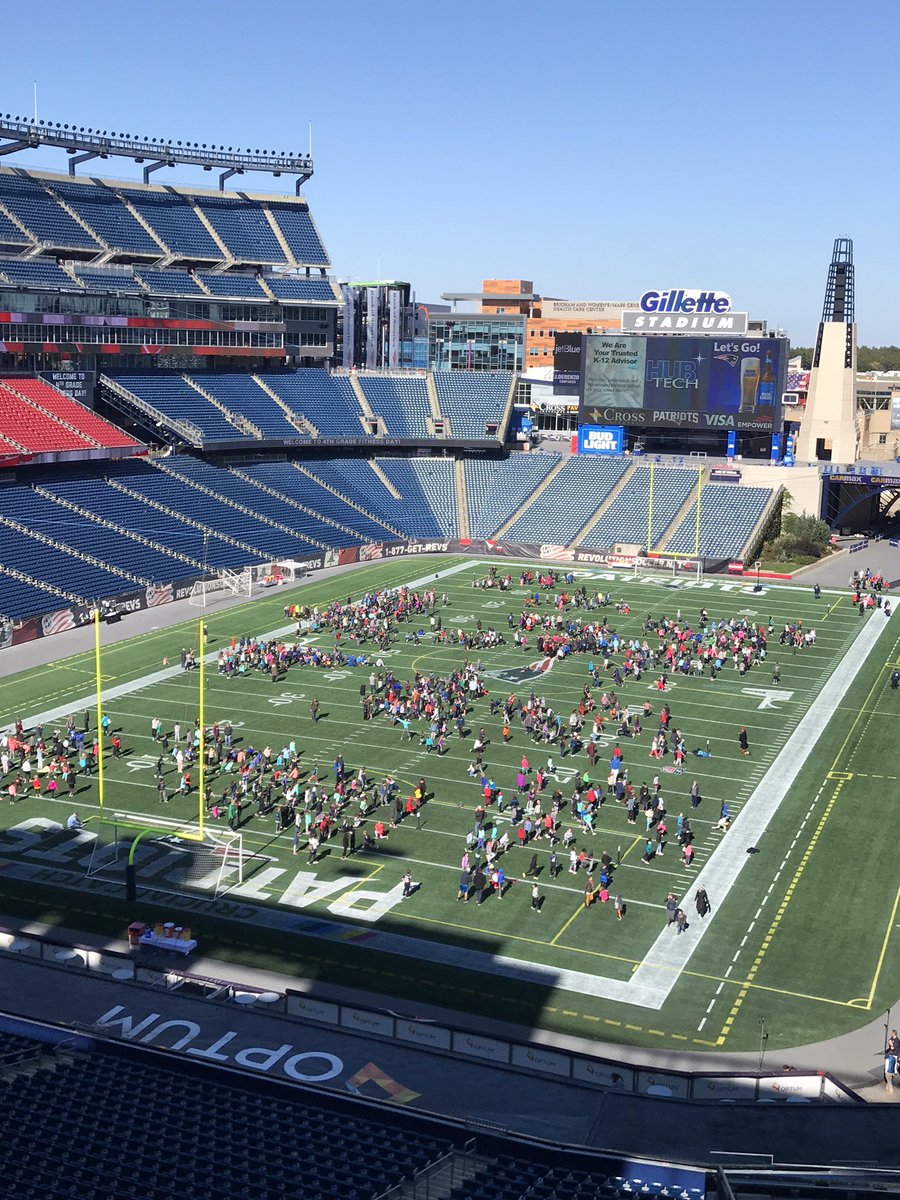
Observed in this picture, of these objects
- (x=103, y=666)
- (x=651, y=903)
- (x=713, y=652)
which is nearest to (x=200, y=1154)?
(x=651, y=903)

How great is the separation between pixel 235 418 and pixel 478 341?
161 feet

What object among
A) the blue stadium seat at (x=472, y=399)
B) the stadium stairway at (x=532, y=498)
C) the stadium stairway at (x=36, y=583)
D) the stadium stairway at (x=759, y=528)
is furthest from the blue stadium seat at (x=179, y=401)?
the stadium stairway at (x=759, y=528)

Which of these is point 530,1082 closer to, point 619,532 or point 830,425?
point 619,532

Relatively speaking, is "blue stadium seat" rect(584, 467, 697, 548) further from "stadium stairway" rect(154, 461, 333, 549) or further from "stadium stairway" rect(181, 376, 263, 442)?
"stadium stairway" rect(181, 376, 263, 442)

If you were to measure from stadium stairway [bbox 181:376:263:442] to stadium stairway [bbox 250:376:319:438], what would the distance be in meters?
3.73

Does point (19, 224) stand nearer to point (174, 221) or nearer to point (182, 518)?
point (174, 221)

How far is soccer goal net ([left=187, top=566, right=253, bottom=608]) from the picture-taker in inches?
2474

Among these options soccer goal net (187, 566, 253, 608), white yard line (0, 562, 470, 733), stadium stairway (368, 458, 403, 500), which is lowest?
white yard line (0, 562, 470, 733)

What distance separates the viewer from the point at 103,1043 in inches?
825

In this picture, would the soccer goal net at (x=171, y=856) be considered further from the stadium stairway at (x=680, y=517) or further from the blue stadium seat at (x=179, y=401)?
the stadium stairway at (x=680, y=517)

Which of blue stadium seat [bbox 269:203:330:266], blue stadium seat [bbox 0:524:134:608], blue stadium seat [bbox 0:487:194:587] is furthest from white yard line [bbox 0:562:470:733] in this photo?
blue stadium seat [bbox 269:203:330:266]

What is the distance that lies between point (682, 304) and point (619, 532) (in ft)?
58.4

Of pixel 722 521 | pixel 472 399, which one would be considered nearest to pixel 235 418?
pixel 472 399

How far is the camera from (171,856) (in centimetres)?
3247
